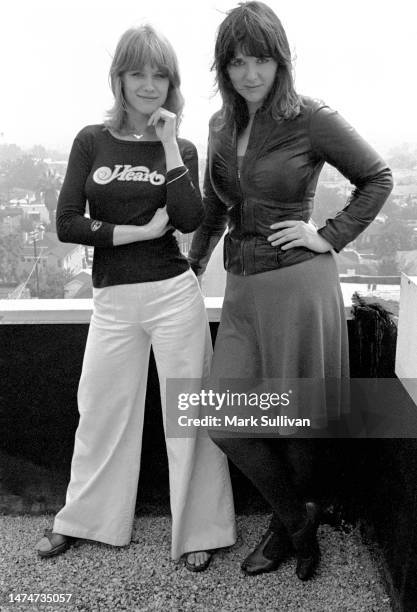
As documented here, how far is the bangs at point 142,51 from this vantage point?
170cm

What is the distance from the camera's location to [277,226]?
67.3 inches

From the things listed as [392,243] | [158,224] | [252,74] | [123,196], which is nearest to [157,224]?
[158,224]

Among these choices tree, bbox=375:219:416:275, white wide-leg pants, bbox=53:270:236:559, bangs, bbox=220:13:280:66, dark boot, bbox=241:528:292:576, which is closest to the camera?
bangs, bbox=220:13:280:66

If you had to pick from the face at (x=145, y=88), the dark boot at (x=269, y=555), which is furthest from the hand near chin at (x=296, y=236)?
the dark boot at (x=269, y=555)

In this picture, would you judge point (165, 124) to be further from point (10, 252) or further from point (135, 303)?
point (10, 252)

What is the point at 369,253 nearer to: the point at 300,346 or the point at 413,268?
the point at 413,268

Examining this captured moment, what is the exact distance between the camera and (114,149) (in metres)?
1.80

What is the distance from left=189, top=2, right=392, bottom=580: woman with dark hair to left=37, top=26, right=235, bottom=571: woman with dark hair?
14cm

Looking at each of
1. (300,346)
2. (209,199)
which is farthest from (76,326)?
(300,346)

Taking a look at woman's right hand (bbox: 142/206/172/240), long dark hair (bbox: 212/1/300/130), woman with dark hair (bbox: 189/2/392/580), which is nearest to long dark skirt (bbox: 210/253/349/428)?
woman with dark hair (bbox: 189/2/392/580)

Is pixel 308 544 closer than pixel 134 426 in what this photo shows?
Yes

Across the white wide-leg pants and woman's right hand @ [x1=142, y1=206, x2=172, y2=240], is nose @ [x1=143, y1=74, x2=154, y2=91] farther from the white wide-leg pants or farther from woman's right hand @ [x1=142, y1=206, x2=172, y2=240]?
the white wide-leg pants

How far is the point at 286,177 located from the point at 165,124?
37 cm

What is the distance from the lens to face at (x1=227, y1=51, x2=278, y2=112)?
1638 mm
